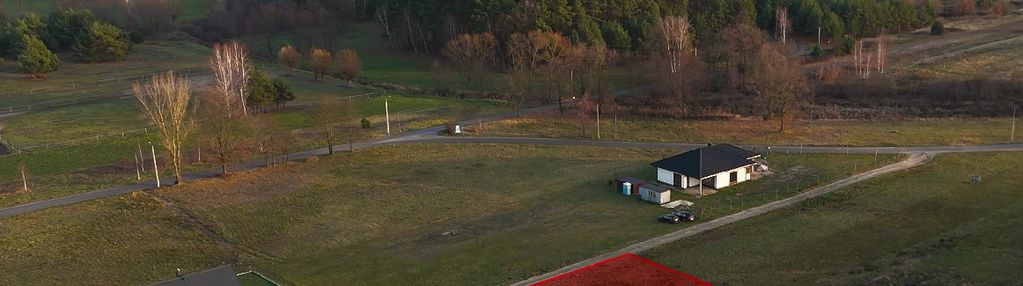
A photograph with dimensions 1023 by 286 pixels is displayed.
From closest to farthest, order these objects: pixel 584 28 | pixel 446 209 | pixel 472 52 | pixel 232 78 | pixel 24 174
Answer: pixel 446 209 → pixel 24 174 → pixel 232 78 → pixel 472 52 → pixel 584 28

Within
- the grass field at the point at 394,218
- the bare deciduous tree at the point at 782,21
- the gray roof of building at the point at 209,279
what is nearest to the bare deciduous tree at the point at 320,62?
the grass field at the point at 394,218

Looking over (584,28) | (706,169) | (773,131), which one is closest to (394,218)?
Answer: (706,169)

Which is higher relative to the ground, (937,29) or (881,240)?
(937,29)

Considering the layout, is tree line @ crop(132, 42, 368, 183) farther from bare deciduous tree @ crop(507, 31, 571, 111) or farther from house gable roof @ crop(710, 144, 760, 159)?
house gable roof @ crop(710, 144, 760, 159)

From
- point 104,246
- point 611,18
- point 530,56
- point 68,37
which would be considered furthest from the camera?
point 68,37

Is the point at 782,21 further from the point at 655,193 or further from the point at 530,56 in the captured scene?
the point at 655,193

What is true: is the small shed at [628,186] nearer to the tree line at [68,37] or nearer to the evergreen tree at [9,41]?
the tree line at [68,37]

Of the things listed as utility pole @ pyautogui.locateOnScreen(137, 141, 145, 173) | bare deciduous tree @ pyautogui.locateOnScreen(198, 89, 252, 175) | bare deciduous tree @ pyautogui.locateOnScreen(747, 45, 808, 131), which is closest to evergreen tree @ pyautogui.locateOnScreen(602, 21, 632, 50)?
bare deciduous tree @ pyautogui.locateOnScreen(747, 45, 808, 131)
